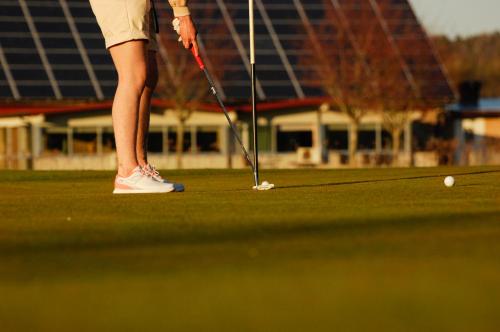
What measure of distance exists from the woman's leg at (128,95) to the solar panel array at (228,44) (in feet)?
113

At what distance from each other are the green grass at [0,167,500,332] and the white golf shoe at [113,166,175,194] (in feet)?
5.14

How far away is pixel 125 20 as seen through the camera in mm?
8367

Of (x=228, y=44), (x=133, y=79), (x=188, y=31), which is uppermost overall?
(x=228, y=44)

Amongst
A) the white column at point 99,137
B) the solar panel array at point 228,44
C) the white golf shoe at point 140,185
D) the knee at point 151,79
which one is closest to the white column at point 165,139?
the white column at point 99,137

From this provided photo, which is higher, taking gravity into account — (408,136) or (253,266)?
(253,266)

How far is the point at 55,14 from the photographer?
45844 millimetres

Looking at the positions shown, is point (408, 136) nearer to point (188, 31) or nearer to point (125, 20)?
point (188, 31)

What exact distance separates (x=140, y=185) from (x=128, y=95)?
0.69 m

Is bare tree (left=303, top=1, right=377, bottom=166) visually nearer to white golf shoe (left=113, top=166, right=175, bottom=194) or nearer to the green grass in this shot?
white golf shoe (left=113, top=166, right=175, bottom=194)

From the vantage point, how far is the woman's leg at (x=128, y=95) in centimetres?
833

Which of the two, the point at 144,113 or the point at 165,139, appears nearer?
the point at 144,113

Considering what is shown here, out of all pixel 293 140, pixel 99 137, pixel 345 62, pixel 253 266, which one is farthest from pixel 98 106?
pixel 253 266

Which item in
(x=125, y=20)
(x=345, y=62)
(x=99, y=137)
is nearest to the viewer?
(x=125, y=20)

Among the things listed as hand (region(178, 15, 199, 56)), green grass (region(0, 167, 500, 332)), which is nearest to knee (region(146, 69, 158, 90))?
hand (region(178, 15, 199, 56))
